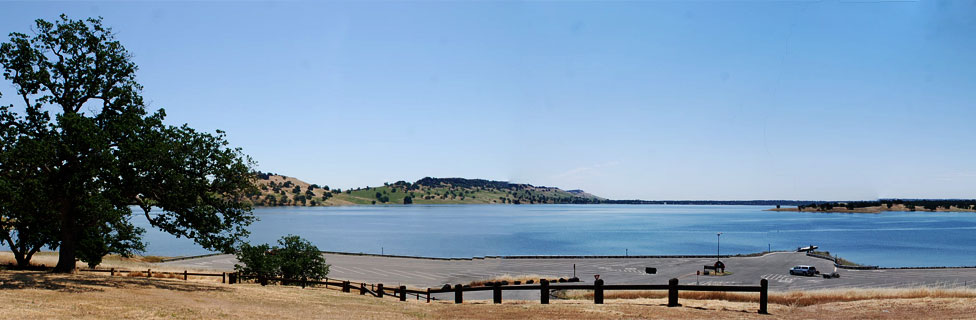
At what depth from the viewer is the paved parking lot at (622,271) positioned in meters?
67.4

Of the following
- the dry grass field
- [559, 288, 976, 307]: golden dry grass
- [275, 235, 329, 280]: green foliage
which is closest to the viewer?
the dry grass field

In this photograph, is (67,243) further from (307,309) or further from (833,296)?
(833,296)

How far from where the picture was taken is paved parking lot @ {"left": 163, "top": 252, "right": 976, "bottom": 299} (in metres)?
67.4

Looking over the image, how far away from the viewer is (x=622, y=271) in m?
78.8

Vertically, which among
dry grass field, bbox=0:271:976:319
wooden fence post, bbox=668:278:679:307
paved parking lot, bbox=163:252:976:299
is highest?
wooden fence post, bbox=668:278:679:307

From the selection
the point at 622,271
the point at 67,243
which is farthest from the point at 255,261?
the point at 622,271

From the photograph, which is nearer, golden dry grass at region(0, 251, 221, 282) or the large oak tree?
the large oak tree

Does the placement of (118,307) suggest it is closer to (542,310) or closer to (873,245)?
(542,310)

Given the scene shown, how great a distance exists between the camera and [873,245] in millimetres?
148500

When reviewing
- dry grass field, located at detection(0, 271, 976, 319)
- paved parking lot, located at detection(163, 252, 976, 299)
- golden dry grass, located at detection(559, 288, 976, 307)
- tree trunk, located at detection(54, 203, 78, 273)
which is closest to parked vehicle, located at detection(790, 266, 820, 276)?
paved parking lot, located at detection(163, 252, 976, 299)

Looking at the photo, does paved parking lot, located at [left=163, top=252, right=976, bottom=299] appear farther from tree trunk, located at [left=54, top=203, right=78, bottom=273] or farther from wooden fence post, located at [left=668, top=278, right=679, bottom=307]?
wooden fence post, located at [left=668, top=278, right=679, bottom=307]

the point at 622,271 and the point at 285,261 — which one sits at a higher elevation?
the point at 285,261

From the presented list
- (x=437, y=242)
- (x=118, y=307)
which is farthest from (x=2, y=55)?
(x=437, y=242)

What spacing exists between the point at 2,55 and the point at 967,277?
97556 millimetres
